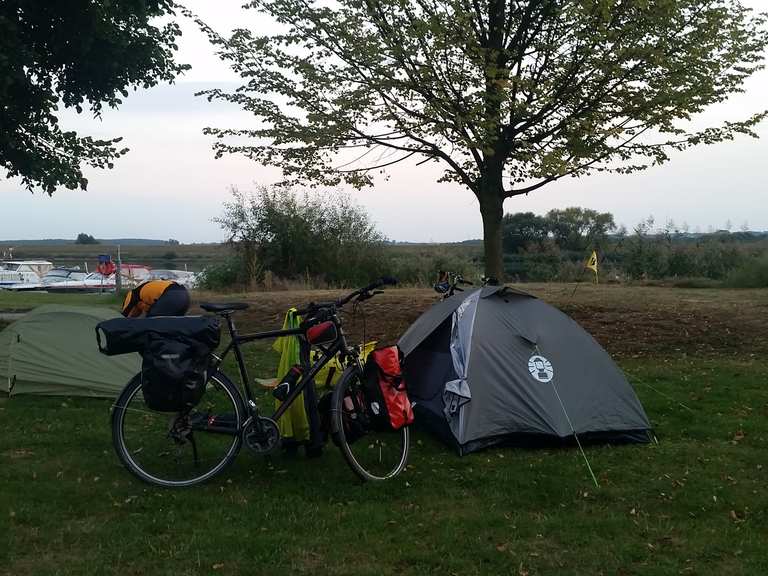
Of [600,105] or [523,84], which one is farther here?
[600,105]

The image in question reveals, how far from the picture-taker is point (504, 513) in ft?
14.8

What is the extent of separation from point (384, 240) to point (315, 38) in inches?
466

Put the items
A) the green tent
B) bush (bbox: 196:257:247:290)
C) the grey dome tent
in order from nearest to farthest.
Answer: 1. the grey dome tent
2. the green tent
3. bush (bbox: 196:257:247:290)

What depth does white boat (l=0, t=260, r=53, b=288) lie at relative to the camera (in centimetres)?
3828

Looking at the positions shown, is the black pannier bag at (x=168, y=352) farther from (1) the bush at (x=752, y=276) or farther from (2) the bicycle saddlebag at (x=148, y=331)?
(1) the bush at (x=752, y=276)

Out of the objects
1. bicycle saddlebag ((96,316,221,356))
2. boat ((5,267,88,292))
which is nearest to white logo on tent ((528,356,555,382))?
bicycle saddlebag ((96,316,221,356))

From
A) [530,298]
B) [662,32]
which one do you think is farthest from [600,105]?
[530,298]

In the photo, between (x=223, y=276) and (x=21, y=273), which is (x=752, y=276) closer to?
(x=223, y=276)

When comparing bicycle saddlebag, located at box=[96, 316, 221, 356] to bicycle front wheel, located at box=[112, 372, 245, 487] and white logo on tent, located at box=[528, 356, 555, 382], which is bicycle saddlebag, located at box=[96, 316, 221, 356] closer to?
bicycle front wheel, located at box=[112, 372, 245, 487]

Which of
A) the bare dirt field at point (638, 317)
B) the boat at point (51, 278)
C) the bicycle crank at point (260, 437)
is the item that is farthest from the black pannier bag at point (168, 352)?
the boat at point (51, 278)

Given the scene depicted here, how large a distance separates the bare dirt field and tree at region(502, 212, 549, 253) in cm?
1662

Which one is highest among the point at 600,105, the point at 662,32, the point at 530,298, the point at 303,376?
the point at 662,32

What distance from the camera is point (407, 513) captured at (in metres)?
4.52

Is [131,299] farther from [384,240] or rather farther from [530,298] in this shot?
[384,240]
